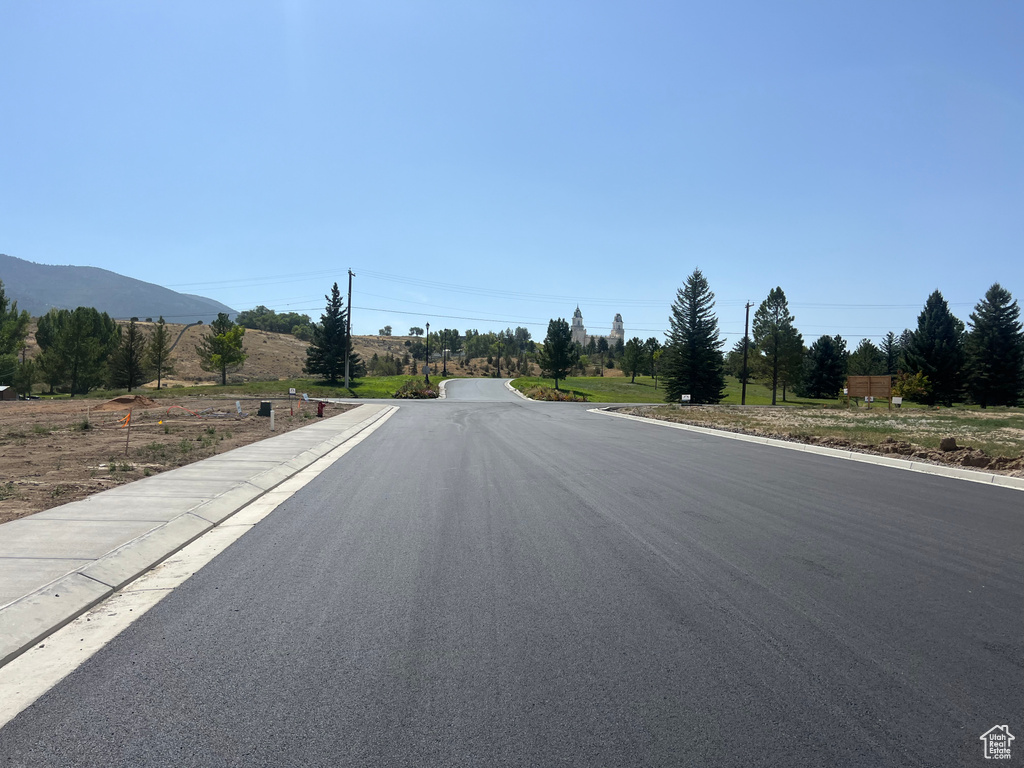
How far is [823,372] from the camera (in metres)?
82.4

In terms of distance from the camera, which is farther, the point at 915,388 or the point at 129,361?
the point at 915,388

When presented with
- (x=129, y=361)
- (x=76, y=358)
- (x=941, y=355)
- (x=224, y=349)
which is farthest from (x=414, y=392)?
(x=941, y=355)

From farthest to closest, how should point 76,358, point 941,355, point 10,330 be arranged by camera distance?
point 941,355 → point 76,358 → point 10,330

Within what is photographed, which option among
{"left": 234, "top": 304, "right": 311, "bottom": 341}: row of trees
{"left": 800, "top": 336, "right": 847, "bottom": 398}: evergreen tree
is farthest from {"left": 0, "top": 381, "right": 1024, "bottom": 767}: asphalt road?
{"left": 234, "top": 304, "right": 311, "bottom": 341}: row of trees

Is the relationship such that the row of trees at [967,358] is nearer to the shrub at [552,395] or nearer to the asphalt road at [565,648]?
the shrub at [552,395]

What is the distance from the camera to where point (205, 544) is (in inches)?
268

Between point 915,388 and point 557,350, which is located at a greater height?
point 557,350

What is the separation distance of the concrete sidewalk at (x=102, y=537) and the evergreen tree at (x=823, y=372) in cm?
8201

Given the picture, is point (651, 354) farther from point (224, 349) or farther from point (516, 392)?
point (224, 349)

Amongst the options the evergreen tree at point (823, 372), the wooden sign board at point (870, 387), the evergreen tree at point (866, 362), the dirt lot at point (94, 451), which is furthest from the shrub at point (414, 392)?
the evergreen tree at point (866, 362)

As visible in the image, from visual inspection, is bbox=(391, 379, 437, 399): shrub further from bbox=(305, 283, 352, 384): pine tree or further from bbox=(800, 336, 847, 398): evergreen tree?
bbox=(800, 336, 847, 398): evergreen tree

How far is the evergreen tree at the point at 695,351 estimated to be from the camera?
7088 cm

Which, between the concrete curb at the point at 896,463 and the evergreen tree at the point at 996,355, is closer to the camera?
the concrete curb at the point at 896,463

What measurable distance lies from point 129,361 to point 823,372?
77.3 m
